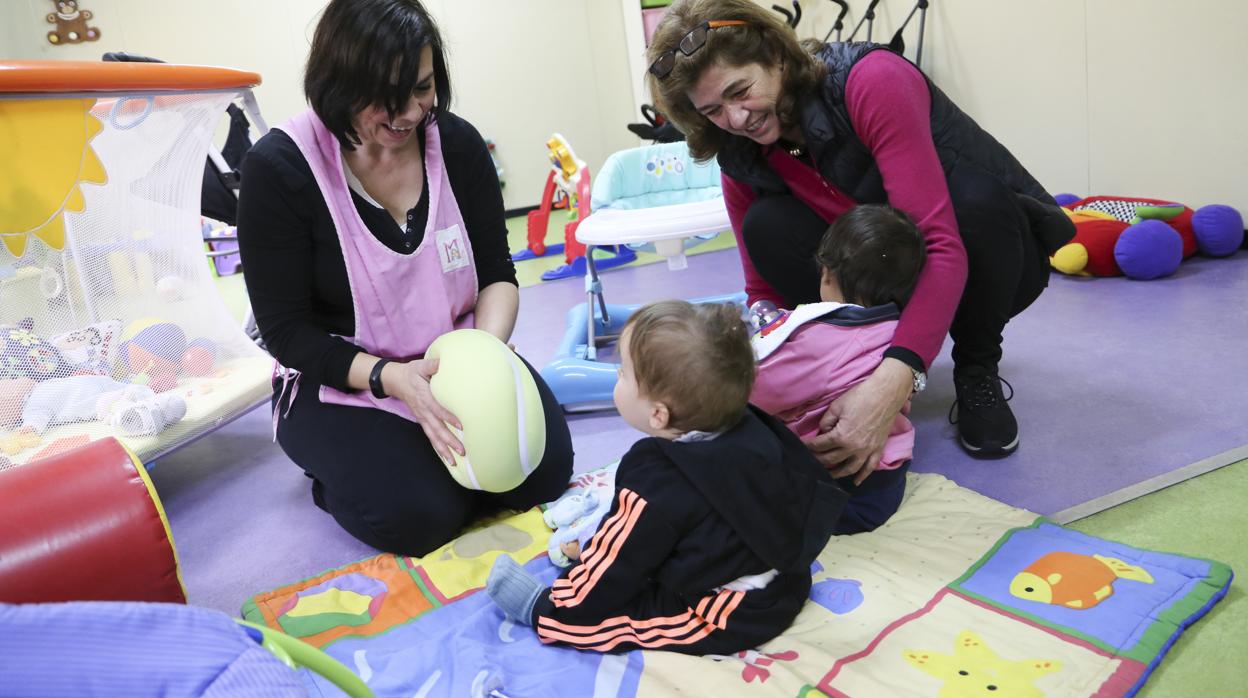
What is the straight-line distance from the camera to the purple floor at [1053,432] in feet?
4.86

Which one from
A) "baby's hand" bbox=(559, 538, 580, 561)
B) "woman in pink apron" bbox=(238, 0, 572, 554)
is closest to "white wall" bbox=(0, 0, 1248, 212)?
"woman in pink apron" bbox=(238, 0, 572, 554)

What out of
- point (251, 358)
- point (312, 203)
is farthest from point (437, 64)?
point (251, 358)

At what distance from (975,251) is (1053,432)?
401 mm

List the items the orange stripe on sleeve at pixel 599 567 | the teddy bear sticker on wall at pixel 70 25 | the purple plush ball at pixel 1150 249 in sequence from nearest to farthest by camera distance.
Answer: the orange stripe on sleeve at pixel 599 567 → the purple plush ball at pixel 1150 249 → the teddy bear sticker on wall at pixel 70 25

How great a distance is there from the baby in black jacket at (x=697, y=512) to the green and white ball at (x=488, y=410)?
0.26 metres

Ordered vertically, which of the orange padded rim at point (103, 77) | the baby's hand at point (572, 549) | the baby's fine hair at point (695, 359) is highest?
the orange padded rim at point (103, 77)

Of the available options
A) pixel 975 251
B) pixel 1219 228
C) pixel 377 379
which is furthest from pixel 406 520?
pixel 1219 228

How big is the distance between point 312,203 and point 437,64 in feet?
1.05

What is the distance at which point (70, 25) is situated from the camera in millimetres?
5656

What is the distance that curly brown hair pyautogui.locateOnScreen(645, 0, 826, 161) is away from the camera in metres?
1.36

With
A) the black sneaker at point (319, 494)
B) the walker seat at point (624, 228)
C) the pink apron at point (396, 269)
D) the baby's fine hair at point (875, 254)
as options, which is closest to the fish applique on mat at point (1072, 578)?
the baby's fine hair at point (875, 254)

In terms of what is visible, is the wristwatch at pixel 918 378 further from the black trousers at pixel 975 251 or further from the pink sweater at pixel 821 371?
the black trousers at pixel 975 251

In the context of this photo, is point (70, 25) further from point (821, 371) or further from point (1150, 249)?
point (1150, 249)

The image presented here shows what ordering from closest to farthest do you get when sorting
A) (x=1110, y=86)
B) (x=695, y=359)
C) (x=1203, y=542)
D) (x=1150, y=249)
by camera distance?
(x=695, y=359)
(x=1203, y=542)
(x=1150, y=249)
(x=1110, y=86)
